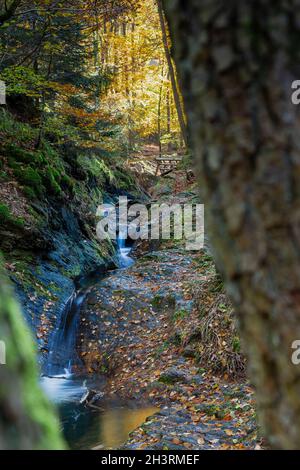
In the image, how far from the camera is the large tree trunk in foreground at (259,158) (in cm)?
127

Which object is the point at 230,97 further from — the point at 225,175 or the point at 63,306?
the point at 63,306

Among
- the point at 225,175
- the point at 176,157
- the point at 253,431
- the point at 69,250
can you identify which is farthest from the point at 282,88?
the point at 176,157

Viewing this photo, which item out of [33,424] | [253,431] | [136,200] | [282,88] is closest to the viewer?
[33,424]

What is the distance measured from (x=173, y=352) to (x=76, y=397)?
206 cm

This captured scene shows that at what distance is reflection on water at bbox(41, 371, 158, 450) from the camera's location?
6.12 metres

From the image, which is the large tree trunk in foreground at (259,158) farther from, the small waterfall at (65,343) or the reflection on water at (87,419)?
the small waterfall at (65,343)

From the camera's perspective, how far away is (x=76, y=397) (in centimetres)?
795

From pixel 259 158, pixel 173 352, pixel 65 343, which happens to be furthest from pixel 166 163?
pixel 259 158

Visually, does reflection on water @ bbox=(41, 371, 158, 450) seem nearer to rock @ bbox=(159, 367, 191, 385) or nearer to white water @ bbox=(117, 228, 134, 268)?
rock @ bbox=(159, 367, 191, 385)

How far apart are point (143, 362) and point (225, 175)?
795cm

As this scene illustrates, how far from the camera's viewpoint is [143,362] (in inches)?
345

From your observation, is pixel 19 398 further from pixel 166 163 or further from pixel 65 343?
pixel 166 163

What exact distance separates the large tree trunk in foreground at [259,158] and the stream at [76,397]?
16.7ft

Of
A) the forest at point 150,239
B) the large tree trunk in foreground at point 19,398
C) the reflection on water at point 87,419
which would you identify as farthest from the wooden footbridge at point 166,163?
the large tree trunk in foreground at point 19,398
